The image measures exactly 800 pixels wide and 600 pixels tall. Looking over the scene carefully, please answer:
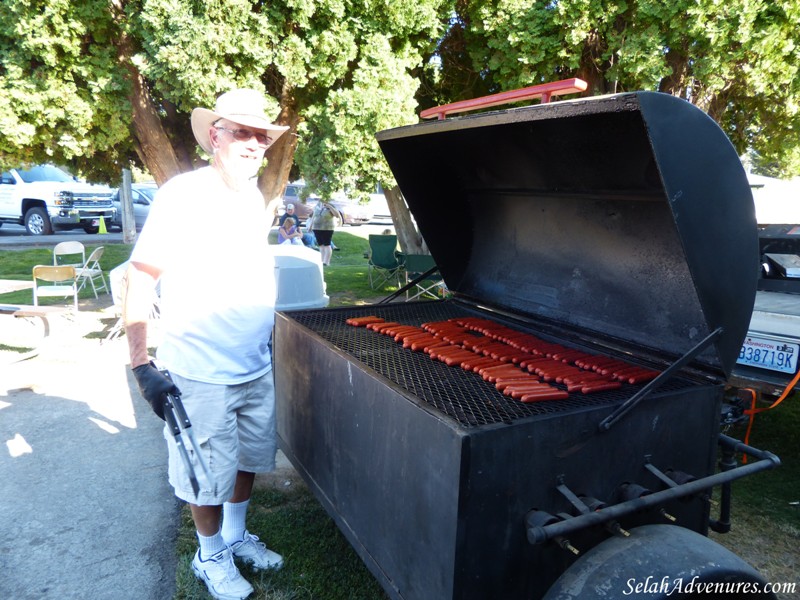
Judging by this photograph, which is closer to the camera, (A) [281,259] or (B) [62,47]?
(A) [281,259]

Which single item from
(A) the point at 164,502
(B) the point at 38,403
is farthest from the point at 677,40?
(B) the point at 38,403

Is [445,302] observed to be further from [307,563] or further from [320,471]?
[307,563]

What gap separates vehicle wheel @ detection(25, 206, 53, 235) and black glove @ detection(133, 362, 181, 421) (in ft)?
64.6

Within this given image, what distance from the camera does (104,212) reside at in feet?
64.3

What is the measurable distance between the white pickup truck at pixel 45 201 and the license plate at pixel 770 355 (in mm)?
19987

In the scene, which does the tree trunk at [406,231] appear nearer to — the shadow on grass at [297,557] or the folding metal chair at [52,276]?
the folding metal chair at [52,276]

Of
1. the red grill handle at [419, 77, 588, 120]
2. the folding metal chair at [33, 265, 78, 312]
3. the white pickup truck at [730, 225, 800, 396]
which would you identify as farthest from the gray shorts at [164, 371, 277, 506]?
the folding metal chair at [33, 265, 78, 312]

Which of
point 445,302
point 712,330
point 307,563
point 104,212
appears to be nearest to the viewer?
point 712,330

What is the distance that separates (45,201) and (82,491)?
18.2 metres

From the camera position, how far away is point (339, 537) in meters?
3.28

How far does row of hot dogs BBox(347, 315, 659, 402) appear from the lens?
235cm

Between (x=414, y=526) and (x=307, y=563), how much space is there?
1.36 meters

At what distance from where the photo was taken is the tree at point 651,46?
5965 millimetres

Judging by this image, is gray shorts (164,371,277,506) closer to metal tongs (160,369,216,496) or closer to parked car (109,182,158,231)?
metal tongs (160,369,216,496)
